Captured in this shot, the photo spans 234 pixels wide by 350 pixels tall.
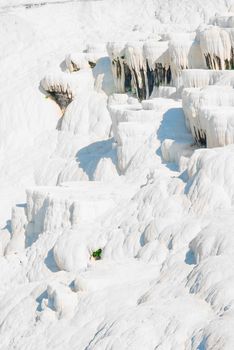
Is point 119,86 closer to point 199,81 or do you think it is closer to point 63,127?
point 63,127

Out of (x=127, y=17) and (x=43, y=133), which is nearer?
(x=43, y=133)

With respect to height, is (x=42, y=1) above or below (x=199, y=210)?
above

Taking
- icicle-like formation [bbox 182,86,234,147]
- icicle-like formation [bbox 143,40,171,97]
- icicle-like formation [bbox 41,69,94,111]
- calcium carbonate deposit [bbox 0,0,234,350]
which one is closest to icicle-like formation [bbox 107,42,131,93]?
calcium carbonate deposit [bbox 0,0,234,350]

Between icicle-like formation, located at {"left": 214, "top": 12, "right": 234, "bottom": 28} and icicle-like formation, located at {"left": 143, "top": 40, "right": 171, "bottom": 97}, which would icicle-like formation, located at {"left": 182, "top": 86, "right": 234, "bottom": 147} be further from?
icicle-like formation, located at {"left": 143, "top": 40, "right": 171, "bottom": 97}

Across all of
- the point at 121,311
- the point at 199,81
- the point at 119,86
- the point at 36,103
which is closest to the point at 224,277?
the point at 121,311

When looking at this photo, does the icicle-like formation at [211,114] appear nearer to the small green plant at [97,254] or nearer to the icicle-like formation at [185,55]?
the small green plant at [97,254]

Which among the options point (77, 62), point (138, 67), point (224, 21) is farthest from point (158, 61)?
point (77, 62)

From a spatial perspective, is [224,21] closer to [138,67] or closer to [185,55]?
[185,55]
